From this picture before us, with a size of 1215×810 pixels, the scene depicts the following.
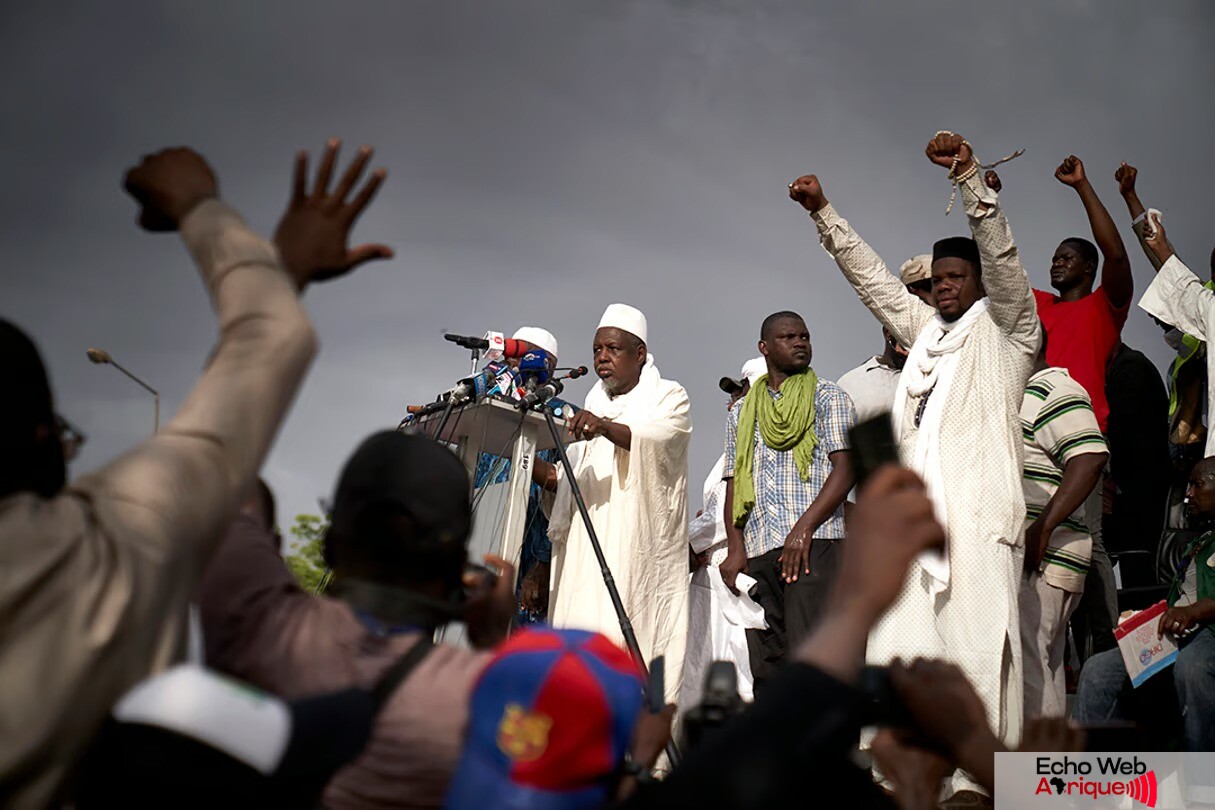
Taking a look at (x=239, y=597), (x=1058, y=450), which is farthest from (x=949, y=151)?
(x=239, y=597)

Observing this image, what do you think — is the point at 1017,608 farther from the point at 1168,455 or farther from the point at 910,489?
the point at 910,489

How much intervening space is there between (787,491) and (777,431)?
324 millimetres

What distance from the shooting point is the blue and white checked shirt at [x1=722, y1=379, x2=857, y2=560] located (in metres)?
5.82

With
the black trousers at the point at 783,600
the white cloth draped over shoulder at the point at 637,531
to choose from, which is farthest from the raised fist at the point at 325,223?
the white cloth draped over shoulder at the point at 637,531

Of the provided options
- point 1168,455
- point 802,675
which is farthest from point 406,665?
point 1168,455

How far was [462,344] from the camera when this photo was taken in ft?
21.1

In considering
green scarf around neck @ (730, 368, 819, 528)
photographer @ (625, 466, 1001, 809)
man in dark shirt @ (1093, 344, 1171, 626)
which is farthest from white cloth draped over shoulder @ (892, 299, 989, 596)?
photographer @ (625, 466, 1001, 809)

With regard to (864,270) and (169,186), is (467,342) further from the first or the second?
(169,186)

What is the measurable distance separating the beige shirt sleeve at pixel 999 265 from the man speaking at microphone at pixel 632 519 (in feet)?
7.09

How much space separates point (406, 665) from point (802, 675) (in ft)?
1.88

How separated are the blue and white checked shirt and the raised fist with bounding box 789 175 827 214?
37.8 inches

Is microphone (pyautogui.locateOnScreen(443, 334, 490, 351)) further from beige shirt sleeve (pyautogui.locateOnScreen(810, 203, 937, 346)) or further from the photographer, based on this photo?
the photographer

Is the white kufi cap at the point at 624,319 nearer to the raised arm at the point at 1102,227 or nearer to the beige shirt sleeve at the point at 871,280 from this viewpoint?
the beige shirt sleeve at the point at 871,280

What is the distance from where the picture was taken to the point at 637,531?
6.52 metres
